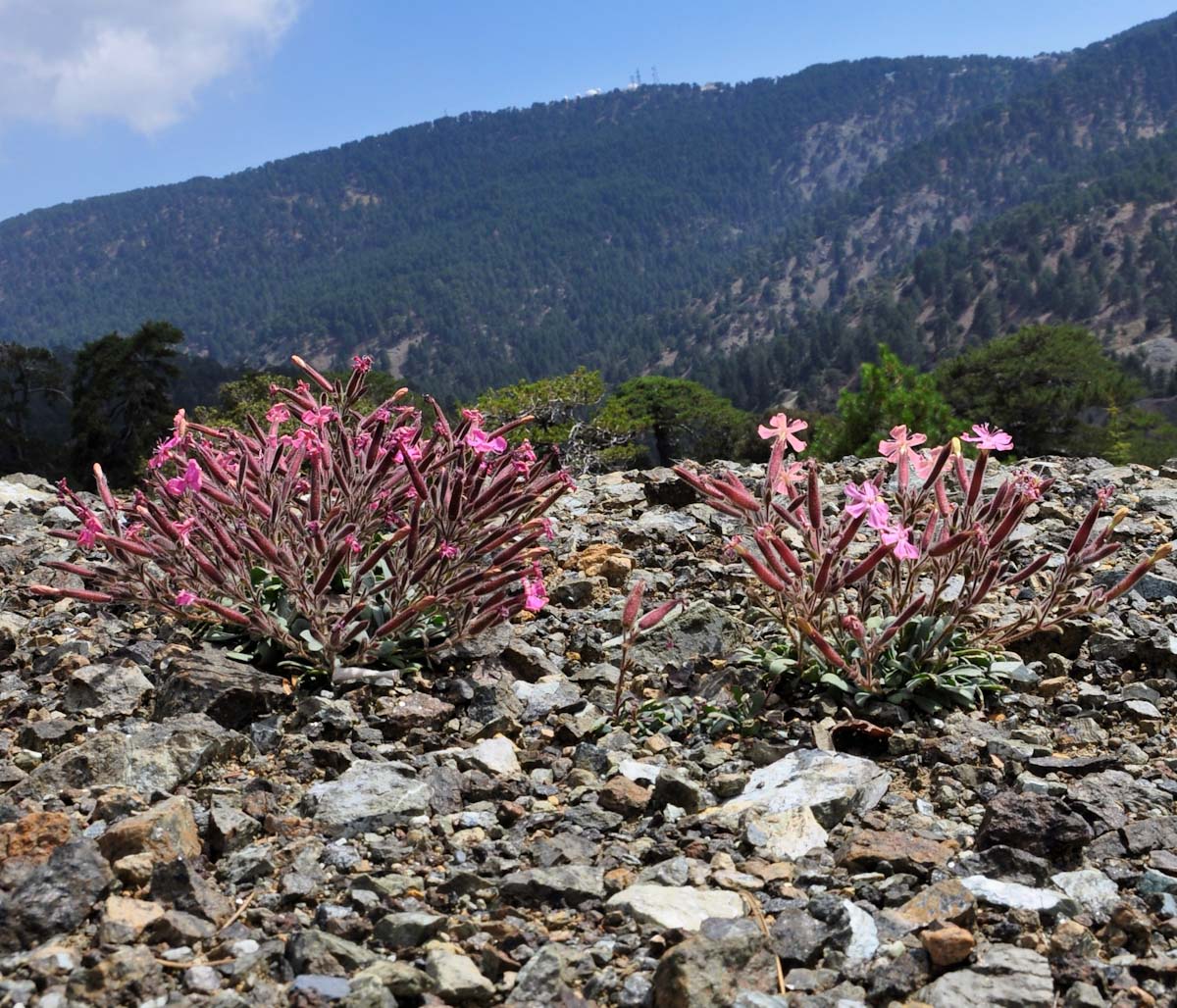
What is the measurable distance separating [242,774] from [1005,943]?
201 cm

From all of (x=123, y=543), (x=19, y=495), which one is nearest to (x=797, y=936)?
(x=123, y=543)

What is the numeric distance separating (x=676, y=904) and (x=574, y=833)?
0.46 meters

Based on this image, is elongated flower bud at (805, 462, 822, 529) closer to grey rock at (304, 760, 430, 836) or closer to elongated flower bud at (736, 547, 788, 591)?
elongated flower bud at (736, 547, 788, 591)

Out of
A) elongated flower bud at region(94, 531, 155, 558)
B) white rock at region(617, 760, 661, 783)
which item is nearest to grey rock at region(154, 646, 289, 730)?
elongated flower bud at region(94, 531, 155, 558)

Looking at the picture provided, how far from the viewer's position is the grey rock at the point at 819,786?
2471 mm

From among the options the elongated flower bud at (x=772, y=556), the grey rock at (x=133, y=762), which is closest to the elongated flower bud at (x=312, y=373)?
the grey rock at (x=133, y=762)

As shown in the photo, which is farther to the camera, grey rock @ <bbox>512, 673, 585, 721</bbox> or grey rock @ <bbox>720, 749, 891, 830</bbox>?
grey rock @ <bbox>512, 673, 585, 721</bbox>

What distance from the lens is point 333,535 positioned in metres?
3.56

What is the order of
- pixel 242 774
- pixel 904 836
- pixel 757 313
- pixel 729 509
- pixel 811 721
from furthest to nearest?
pixel 757 313 → pixel 729 509 → pixel 811 721 → pixel 242 774 → pixel 904 836

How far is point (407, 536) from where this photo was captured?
11.7 feet

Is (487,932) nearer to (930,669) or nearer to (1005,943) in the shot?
(1005,943)

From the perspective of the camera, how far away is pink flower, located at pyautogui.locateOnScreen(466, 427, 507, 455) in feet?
12.5

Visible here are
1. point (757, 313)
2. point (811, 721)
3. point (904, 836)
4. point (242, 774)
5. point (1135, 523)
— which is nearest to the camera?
point (904, 836)

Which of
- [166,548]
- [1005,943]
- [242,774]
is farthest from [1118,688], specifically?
[166,548]
